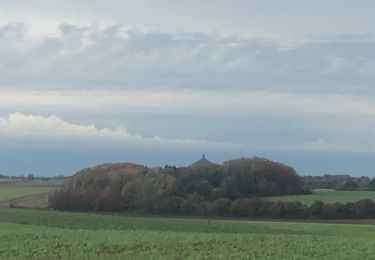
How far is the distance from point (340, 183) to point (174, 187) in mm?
29855

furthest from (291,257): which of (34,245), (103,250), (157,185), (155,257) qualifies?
(157,185)

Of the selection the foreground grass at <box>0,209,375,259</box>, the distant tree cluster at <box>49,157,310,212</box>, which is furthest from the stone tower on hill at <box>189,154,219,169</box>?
the foreground grass at <box>0,209,375,259</box>

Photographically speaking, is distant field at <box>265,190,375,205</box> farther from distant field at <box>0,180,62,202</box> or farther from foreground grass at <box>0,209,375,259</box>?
foreground grass at <box>0,209,375,259</box>

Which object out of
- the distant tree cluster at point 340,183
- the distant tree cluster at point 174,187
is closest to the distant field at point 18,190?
→ the distant tree cluster at point 174,187

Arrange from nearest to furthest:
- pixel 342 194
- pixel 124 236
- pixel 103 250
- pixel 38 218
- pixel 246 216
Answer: pixel 103 250
pixel 124 236
pixel 38 218
pixel 246 216
pixel 342 194

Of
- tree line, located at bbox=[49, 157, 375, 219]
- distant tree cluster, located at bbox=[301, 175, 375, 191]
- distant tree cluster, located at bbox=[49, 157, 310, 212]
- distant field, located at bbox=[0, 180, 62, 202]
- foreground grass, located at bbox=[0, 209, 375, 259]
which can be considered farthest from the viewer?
distant tree cluster, located at bbox=[301, 175, 375, 191]

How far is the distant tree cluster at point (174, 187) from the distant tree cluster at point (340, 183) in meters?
7.87

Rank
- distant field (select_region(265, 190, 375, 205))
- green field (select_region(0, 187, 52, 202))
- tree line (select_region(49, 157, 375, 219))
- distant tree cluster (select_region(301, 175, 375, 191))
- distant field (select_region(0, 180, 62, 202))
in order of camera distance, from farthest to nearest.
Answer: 1. distant tree cluster (select_region(301, 175, 375, 191))
2. distant field (select_region(0, 180, 62, 202))
3. green field (select_region(0, 187, 52, 202))
4. distant field (select_region(265, 190, 375, 205))
5. tree line (select_region(49, 157, 375, 219))

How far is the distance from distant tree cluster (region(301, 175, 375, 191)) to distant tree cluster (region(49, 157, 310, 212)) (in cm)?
787

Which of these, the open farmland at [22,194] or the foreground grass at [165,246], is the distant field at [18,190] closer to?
the open farmland at [22,194]

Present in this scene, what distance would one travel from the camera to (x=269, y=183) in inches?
3356

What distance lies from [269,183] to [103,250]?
190 feet

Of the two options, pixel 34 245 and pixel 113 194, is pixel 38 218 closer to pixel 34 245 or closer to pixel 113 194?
pixel 34 245

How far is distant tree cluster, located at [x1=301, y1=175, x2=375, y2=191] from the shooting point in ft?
313
